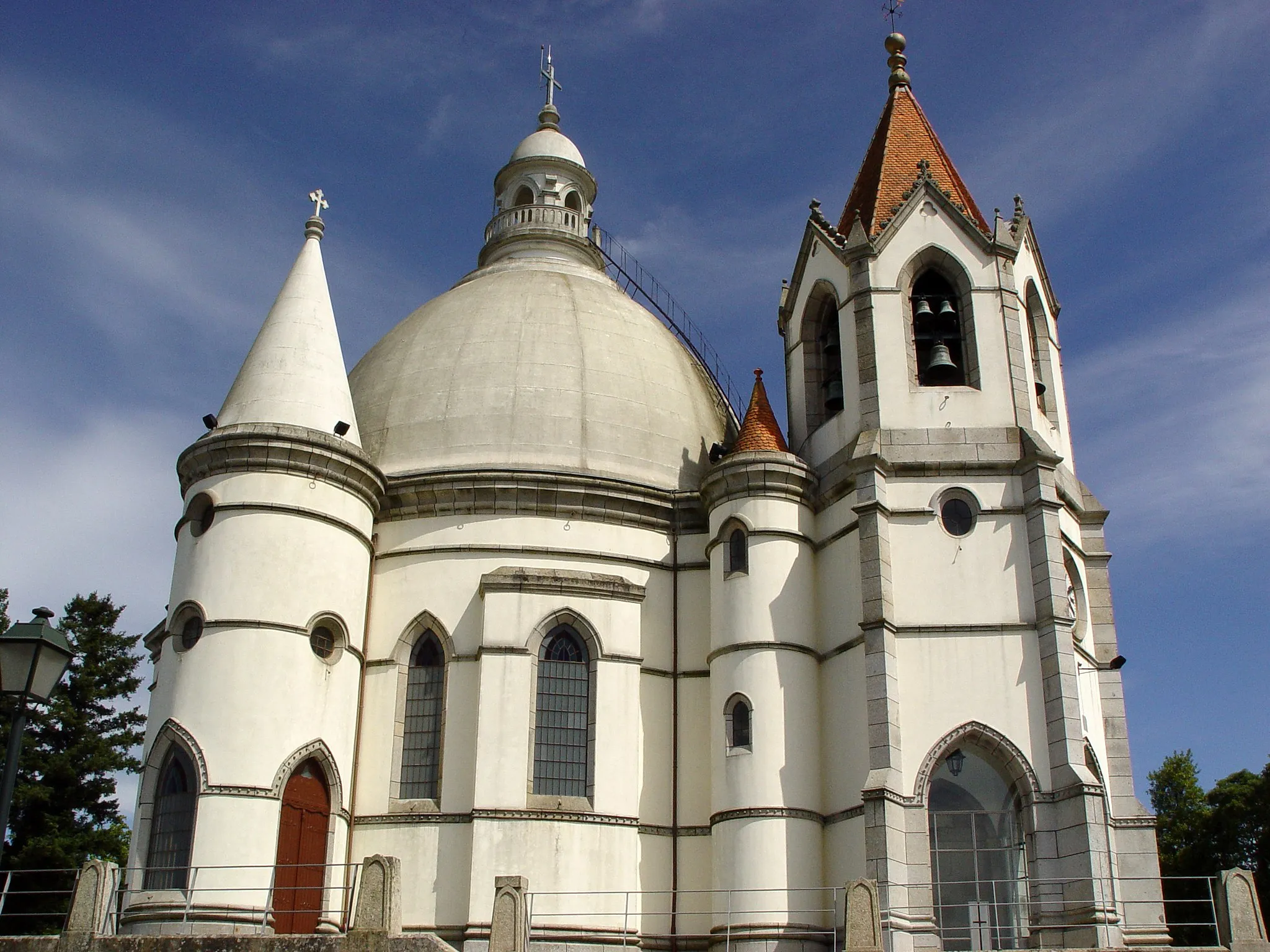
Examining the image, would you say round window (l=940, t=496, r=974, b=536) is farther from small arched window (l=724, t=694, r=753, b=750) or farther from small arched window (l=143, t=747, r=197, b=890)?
small arched window (l=143, t=747, r=197, b=890)

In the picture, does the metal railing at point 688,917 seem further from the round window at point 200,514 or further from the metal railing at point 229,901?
the round window at point 200,514

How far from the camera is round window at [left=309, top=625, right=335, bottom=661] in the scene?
81.8 ft

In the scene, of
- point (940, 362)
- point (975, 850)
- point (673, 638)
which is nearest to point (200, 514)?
point (673, 638)

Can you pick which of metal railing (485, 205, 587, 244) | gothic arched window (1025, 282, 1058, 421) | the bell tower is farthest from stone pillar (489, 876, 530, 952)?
metal railing (485, 205, 587, 244)

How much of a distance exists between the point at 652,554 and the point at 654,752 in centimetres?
419

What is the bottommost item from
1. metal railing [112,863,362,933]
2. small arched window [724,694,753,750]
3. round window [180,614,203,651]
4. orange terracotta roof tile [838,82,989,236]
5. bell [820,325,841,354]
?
metal railing [112,863,362,933]

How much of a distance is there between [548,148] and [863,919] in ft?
89.6

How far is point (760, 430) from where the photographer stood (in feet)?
90.1

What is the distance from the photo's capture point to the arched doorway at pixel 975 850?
76.6ft

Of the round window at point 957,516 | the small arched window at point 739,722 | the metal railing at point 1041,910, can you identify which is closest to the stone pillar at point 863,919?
the metal railing at point 1041,910

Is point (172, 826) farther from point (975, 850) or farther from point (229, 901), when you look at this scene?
point (975, 850)

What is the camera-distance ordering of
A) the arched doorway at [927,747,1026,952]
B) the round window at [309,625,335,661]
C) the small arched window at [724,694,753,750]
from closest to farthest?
the arched doorway at [927,747,1026,952], the small arched window at [724,694,753,750], the round window at [309,625,335,661]

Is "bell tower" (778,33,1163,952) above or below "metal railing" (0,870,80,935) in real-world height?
above

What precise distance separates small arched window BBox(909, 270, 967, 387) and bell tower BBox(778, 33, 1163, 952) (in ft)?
0.17
